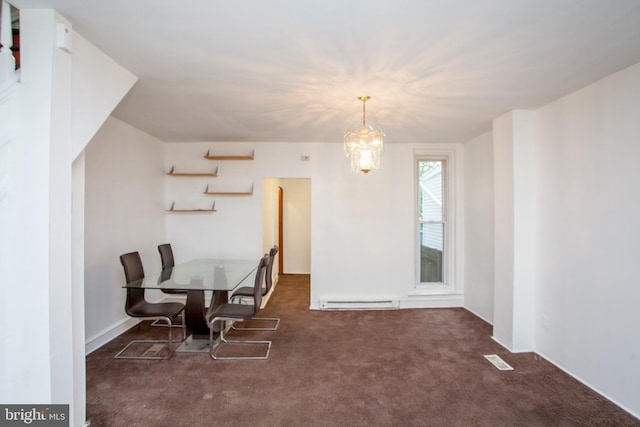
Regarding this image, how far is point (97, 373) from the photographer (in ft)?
7.98

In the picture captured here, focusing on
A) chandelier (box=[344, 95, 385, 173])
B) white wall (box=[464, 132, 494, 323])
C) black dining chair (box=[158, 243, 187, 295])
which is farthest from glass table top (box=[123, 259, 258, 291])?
white wall (box=[464, 132, 494, 323])

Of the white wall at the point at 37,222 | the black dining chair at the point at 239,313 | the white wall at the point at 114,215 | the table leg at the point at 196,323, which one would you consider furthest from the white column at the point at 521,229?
the white wall at the point at 114,215

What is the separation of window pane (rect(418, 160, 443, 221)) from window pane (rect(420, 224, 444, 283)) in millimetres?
194

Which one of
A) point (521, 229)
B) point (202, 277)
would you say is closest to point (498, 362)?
point (521, 229)

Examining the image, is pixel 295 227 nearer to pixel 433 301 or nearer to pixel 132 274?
pixel 433 301

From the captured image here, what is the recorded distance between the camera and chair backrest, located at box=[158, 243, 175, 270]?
146 inches

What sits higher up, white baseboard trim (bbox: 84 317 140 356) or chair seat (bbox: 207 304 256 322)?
chair seat (bbox: 207 304 256 322)

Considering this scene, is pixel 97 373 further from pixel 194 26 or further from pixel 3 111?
pixel 194 26

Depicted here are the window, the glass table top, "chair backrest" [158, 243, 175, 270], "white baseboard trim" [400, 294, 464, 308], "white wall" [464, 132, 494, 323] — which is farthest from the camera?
the window

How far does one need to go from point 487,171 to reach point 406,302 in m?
2.21

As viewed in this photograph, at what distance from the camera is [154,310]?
2.77 m

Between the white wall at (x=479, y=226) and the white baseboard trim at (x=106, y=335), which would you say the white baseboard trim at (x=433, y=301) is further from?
the white baseboard trim at (x=106, y=335)

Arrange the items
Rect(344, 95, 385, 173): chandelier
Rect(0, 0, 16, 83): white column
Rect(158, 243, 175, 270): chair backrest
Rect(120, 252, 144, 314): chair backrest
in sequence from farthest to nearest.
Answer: Rect(158, 243, 175, 270): chair backrest < Rect(120, 252, 144, 314): chair backrest < Rect(344, 95, 385, 173): chandelier < Rect(0, 0, 16, 83): white column

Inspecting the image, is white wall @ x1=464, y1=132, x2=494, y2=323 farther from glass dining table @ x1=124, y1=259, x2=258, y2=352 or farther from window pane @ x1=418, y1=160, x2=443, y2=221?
glass dining table @ x1=124, y1=259, x2=258, y2=352
